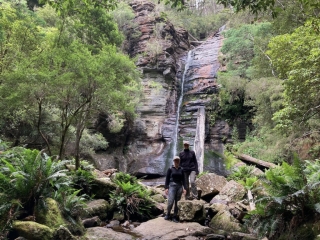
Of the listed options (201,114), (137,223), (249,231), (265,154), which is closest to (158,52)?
(201,114)

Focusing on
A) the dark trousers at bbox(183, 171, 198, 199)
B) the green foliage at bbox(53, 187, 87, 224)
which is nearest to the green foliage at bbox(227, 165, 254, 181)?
the dark trousers at bbox(183, 171, 198, 199)

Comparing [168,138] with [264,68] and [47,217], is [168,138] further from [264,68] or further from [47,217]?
[47,217]

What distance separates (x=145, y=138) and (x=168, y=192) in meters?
14.3

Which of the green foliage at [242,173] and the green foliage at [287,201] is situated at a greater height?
the green foliage at [287,201]

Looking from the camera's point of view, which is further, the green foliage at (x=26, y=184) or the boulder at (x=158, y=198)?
the boulder at (x=158, y=198)

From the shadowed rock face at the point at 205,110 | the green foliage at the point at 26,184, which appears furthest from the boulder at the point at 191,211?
the shadowed rock face at the point at 205,110

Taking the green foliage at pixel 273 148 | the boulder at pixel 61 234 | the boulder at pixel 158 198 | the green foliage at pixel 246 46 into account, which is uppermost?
the green foliage at pixel 246 46

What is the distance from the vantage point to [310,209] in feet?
16.7

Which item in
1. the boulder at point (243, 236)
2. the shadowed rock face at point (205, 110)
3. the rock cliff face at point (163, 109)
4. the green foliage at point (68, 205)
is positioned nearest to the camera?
the boulder at point (243, 236)

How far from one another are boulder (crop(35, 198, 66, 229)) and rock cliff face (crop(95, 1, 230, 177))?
11942 mm

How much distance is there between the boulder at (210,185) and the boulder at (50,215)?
531 centimetres

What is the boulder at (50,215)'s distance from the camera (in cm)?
561

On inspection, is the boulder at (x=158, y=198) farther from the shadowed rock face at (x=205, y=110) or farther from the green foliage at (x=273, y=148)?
the shadowed rock face at (x=205, y=110)

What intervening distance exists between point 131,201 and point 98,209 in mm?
1101
